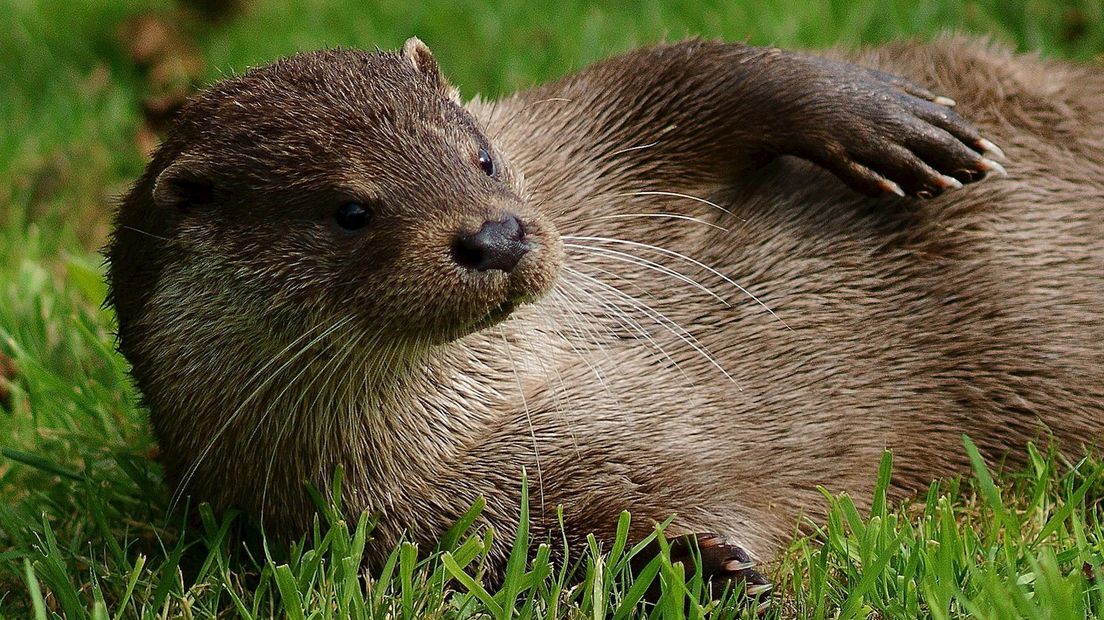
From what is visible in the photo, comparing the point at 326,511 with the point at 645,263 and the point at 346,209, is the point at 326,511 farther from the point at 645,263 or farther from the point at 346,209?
the point at 645,263

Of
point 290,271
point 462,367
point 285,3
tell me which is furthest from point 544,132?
point 285,3

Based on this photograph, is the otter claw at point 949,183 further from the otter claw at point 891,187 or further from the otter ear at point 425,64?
the otter ear at point 425,64

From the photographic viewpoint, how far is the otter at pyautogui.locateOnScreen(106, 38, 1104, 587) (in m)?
2.46

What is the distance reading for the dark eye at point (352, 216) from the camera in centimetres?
240

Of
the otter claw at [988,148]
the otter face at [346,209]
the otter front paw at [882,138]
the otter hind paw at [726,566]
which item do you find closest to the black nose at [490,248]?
the otter face at [346,209]

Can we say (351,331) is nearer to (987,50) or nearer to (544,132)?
(544,132)

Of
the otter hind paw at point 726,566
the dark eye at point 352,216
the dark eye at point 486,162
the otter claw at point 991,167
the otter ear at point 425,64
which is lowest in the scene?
the otter hind paw at point 726,566

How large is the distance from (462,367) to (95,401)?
48.6 inches

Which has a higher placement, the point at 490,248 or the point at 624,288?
the point at 490,248

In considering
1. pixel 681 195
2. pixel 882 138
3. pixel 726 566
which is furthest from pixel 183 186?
pixel 882 138

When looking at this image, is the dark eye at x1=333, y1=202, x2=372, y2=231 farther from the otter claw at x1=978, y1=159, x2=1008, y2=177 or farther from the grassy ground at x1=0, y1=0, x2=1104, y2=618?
the otter claw at x1=978, y1=159, x2=1008, y2=177

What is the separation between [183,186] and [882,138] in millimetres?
1362

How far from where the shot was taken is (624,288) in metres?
2.92

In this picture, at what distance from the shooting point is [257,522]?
2.75 meters
